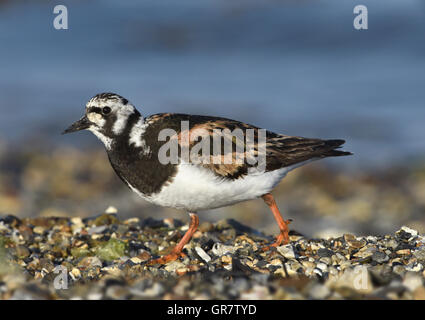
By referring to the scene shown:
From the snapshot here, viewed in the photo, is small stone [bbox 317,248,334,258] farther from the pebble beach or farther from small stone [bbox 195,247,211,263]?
small stone [bbox 195,247,211,263]

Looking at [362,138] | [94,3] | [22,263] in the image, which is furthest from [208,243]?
[94,3]

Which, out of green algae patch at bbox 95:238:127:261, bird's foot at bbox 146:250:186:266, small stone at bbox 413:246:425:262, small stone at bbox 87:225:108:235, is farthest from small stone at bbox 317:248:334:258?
small stone at bbox 87:225:108:235

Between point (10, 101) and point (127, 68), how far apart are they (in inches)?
159

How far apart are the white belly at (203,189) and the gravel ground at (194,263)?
51 centimetres

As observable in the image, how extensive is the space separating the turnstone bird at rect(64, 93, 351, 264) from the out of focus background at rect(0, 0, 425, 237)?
11.9 feet

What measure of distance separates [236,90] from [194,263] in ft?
40.5

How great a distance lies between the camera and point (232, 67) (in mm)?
20406

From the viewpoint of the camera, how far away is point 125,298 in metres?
3.82

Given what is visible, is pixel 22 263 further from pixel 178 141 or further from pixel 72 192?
pixel 72 192

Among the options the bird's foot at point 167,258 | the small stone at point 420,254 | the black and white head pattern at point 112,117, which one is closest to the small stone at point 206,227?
the bird's foot at point 167,258

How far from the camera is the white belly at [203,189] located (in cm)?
503

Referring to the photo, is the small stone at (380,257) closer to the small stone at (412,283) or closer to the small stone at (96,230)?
the small stone at (412,283)

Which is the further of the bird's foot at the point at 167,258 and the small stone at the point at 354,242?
the small stone at the point at 354,242

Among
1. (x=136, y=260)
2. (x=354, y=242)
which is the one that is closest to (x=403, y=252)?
(x=354, y=242)
